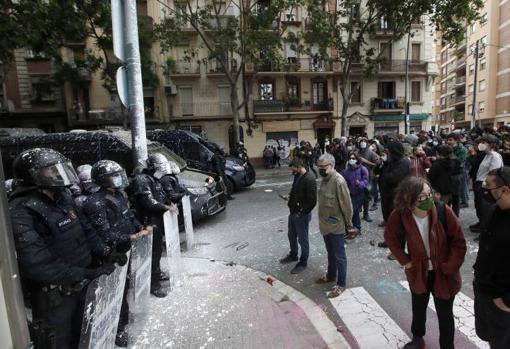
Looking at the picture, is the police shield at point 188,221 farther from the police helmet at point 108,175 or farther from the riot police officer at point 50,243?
the riot police officer at point 50,243

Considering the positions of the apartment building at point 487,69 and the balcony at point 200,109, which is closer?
the balcony at point 200,109

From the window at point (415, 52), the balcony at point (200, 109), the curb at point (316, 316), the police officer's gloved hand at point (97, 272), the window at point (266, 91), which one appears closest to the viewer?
the police officer's gloved hand at point (97, 272)

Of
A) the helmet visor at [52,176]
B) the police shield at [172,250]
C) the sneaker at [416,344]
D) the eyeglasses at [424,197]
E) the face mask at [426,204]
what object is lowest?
the sneaker at [416,344]

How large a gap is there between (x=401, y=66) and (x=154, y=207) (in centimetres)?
2636

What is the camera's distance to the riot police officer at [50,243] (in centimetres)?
207

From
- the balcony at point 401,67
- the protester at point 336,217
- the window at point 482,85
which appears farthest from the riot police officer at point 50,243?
the window at point 482,85

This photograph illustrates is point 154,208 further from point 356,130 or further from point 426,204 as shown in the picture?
point 356,130

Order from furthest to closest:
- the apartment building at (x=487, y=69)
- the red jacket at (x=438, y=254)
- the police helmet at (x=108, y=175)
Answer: the apartment building at (x=487, y=69) < the police helmet at (x=108, y=175) < the red jacket at (x=438, y=254)

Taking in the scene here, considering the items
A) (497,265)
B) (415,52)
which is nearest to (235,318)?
(497,265)

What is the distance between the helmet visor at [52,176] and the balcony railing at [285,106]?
21869 millimetres

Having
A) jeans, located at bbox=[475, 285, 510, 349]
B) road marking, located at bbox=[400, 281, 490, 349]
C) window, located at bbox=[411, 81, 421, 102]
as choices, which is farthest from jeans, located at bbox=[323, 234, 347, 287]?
window, located at bbox=[411, 81, 421, 102]

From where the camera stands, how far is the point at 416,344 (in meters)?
2.89

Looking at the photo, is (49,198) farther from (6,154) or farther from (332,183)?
(6,154)

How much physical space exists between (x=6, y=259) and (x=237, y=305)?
295cm
